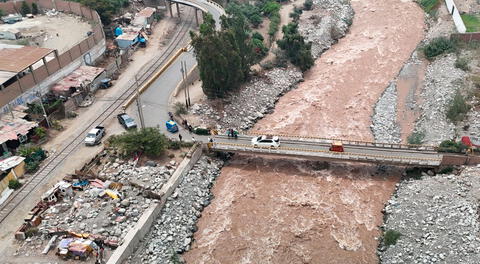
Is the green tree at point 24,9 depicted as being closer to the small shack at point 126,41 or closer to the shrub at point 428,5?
the small shack at point 126,41

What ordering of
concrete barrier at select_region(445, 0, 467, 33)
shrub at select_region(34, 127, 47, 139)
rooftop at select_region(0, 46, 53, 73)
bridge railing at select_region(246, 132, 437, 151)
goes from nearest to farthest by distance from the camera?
bridge railing at select_region(246, 132, 437, 151)
shrub at select_region(34, 127, 47, 139)
rooftop at select_region(0, 46, 53, 73)
concrete barrier at select_region(445, 0, 467, 33)

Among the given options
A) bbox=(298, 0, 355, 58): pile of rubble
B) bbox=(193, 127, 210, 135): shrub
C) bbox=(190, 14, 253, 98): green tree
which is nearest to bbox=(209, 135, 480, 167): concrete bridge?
bbox=(193, 127, 210, 135): shrub

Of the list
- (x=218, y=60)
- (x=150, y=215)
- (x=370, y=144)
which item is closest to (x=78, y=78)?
(x=218, y=60)

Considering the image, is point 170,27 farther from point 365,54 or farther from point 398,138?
point 398,138

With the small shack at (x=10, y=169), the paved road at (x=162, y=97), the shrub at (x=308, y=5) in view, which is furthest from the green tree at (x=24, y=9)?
the shrub at (x=308, y=5)

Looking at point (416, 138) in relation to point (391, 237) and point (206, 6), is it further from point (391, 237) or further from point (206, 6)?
point (206, 6)

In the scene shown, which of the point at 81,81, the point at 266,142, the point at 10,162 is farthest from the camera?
the point at 81,81

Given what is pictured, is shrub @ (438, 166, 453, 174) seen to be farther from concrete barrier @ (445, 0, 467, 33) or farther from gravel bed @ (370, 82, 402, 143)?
concrete barrier @ (445, 0, 467, 33)
